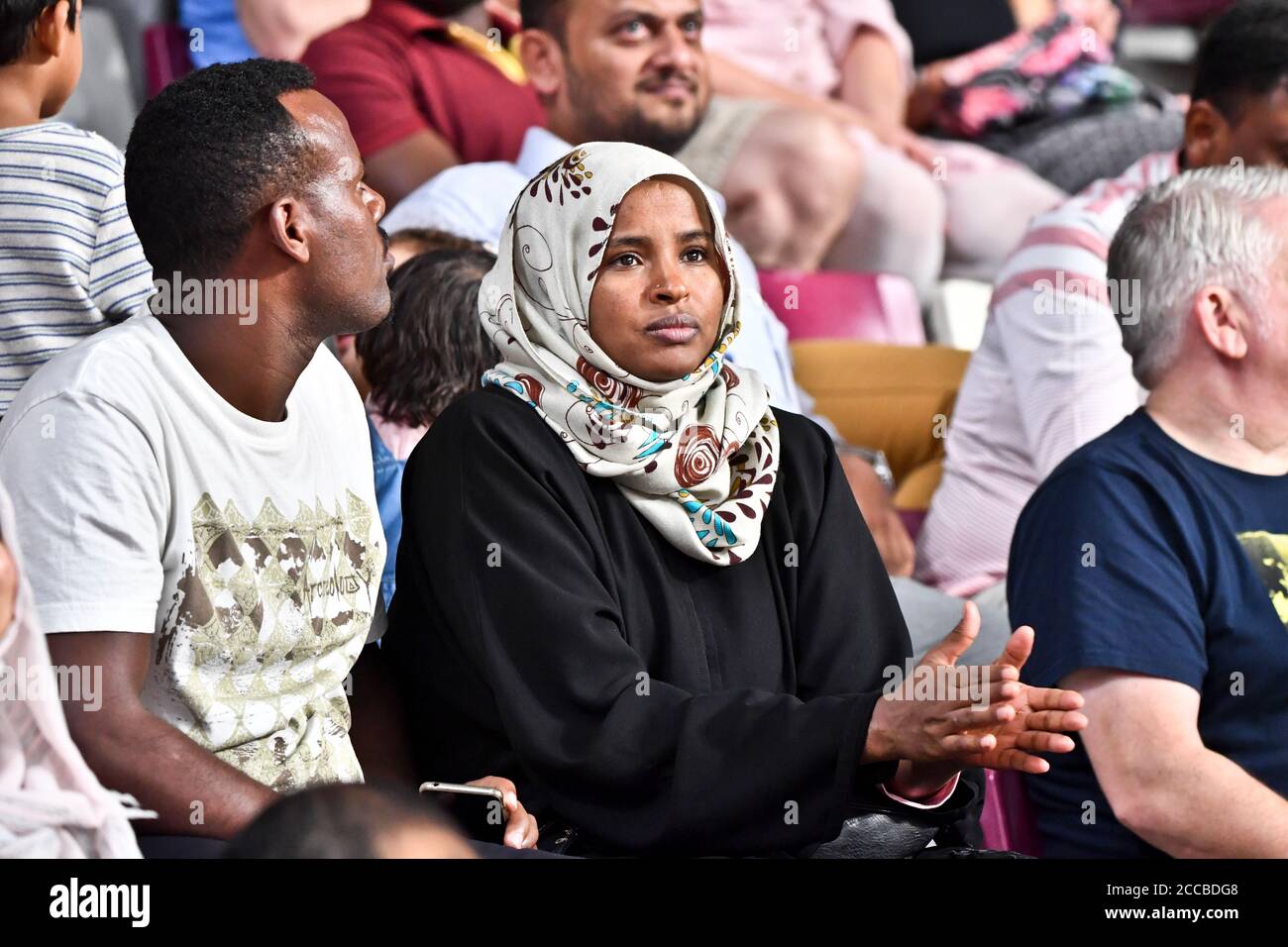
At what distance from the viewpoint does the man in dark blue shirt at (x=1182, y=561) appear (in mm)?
2092

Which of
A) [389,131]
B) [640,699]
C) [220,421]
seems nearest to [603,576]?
[640,699]

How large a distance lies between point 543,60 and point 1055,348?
1169 millimetres

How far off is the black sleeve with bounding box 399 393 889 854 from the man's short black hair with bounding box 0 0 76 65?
2.41 feet

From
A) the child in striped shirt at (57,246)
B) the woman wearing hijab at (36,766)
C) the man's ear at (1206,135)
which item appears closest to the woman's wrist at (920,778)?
the woman wearing hijab at (36,766)

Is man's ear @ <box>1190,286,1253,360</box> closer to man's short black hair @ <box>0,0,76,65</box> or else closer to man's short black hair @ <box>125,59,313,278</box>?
man's short black hair @ <box>125,59,313,278</box>

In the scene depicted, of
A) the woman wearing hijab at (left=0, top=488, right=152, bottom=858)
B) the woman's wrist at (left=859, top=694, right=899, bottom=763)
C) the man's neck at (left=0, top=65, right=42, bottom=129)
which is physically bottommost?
the woman's wrist at (left=859, top=694, right=899, bottom=763)

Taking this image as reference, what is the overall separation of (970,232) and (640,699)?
8.92 feet

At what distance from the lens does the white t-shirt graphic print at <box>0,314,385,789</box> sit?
164 centimetres

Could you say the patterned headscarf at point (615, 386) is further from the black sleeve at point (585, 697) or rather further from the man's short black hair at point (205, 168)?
the man's short black hair at point (205, 168)

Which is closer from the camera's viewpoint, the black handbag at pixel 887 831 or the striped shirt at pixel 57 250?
the black handbag at pixel 887 831

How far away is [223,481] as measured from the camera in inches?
69.5

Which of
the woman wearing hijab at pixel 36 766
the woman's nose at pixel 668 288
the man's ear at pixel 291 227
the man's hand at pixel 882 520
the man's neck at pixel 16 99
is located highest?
the man's neck at pixel 16 99

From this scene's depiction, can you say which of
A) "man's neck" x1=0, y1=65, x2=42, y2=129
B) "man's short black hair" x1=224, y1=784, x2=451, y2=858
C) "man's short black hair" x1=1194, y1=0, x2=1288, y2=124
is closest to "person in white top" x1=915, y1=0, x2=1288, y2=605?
"man's short black hair" x1=1194, y1=0, x2=1288, y2=124
